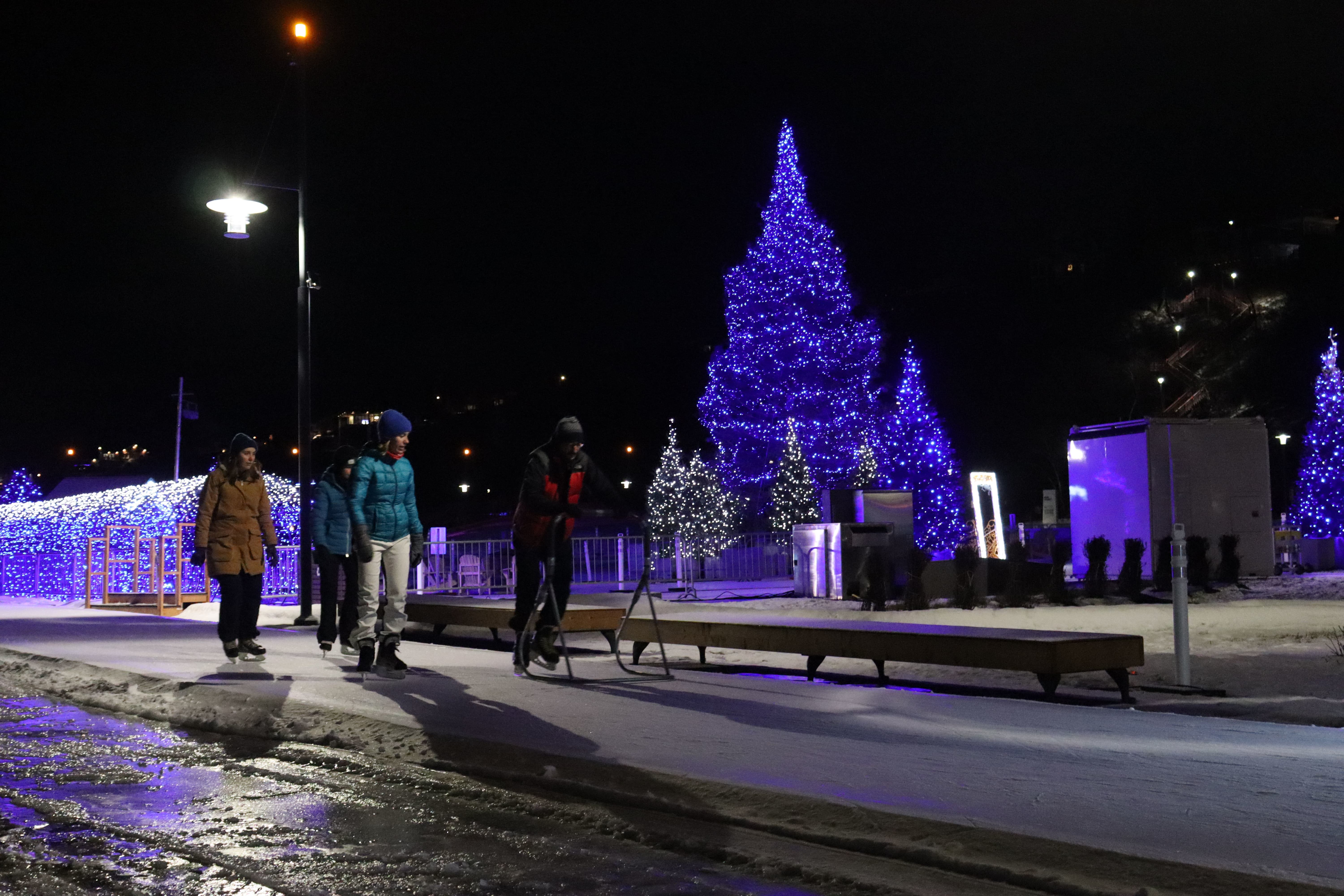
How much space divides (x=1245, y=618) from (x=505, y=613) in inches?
374

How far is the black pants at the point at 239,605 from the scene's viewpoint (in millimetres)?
10656

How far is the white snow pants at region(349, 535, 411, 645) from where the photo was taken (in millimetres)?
9477

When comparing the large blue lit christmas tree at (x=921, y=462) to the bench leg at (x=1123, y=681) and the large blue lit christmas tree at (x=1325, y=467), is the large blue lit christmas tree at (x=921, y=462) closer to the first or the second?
the large blue lit christmas tree at (x=1325, y=467)

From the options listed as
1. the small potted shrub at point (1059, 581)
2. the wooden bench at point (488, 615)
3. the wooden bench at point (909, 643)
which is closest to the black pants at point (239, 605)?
the wooden bench at point (488, 615)

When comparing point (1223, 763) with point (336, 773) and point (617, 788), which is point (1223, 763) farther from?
point (336, 773)

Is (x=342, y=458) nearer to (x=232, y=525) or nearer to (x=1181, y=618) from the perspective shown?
(x=232, y=525)

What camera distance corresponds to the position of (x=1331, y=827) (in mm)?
4414

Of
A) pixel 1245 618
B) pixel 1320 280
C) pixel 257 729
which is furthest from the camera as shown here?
pixel 1320 280

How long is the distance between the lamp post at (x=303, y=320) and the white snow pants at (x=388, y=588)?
22.3 feet

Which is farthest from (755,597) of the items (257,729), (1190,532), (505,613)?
(257,729)

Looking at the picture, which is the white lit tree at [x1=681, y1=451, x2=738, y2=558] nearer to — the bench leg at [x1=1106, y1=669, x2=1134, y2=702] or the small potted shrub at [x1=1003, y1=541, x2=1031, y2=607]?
the small potted shrub at [x1=1003, y1=541, x2=1031, y2=607]

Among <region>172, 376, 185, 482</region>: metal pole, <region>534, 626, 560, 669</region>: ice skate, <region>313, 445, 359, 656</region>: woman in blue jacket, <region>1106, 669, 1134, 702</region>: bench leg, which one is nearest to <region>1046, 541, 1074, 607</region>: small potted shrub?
<region>1106, 669, 1134, 702</region>: bench leg

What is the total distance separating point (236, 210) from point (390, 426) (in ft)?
27.1

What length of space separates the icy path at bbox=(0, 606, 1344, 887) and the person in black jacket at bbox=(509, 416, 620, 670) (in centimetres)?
89
